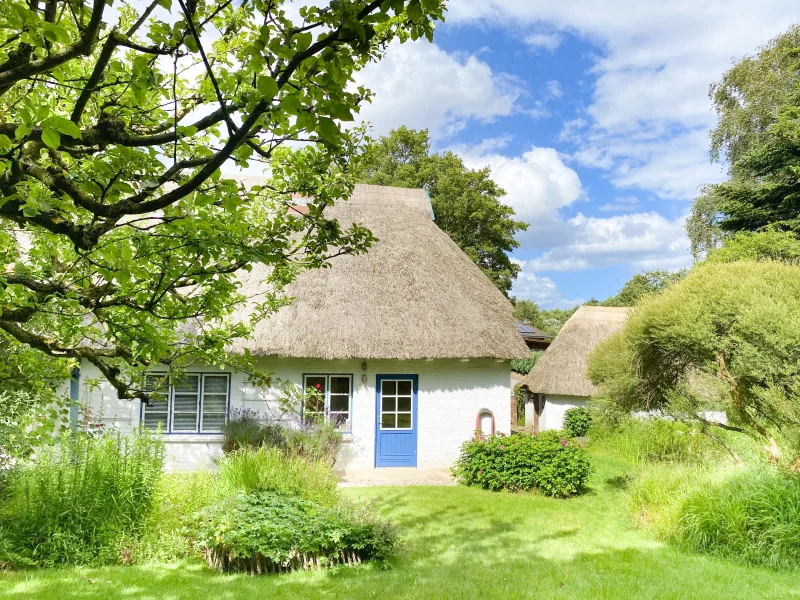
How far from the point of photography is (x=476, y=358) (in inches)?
455

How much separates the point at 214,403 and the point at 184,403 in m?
0.60

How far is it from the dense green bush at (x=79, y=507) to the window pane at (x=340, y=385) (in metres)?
5.48

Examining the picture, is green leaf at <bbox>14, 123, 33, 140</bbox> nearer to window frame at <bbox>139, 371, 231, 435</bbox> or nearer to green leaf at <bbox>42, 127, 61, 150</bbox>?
green leaf at <bbox>42, 127, 61, 150</bbox>

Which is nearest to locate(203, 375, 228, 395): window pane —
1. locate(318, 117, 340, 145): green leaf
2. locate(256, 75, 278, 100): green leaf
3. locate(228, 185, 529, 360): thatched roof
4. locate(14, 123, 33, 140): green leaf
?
locate(228, 185, 529, 360): thatched roof

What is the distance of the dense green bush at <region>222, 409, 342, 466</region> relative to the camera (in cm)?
955

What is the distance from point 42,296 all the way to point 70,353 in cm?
45

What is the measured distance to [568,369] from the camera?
17.3m

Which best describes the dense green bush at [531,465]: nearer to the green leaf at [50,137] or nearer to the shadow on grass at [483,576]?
the shadow on grass at [483,576]

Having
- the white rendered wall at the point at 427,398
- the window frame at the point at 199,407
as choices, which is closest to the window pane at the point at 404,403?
the white rendered wall at the point at 427,398

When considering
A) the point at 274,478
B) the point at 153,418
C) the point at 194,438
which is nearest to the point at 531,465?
the point at 274,478

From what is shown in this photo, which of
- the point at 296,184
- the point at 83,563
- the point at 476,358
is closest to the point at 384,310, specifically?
the point at 476,358

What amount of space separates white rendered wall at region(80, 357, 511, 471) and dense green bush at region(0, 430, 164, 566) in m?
4.83

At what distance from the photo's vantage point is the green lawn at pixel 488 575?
4590 mm

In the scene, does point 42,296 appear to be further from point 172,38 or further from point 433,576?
point 433,576
